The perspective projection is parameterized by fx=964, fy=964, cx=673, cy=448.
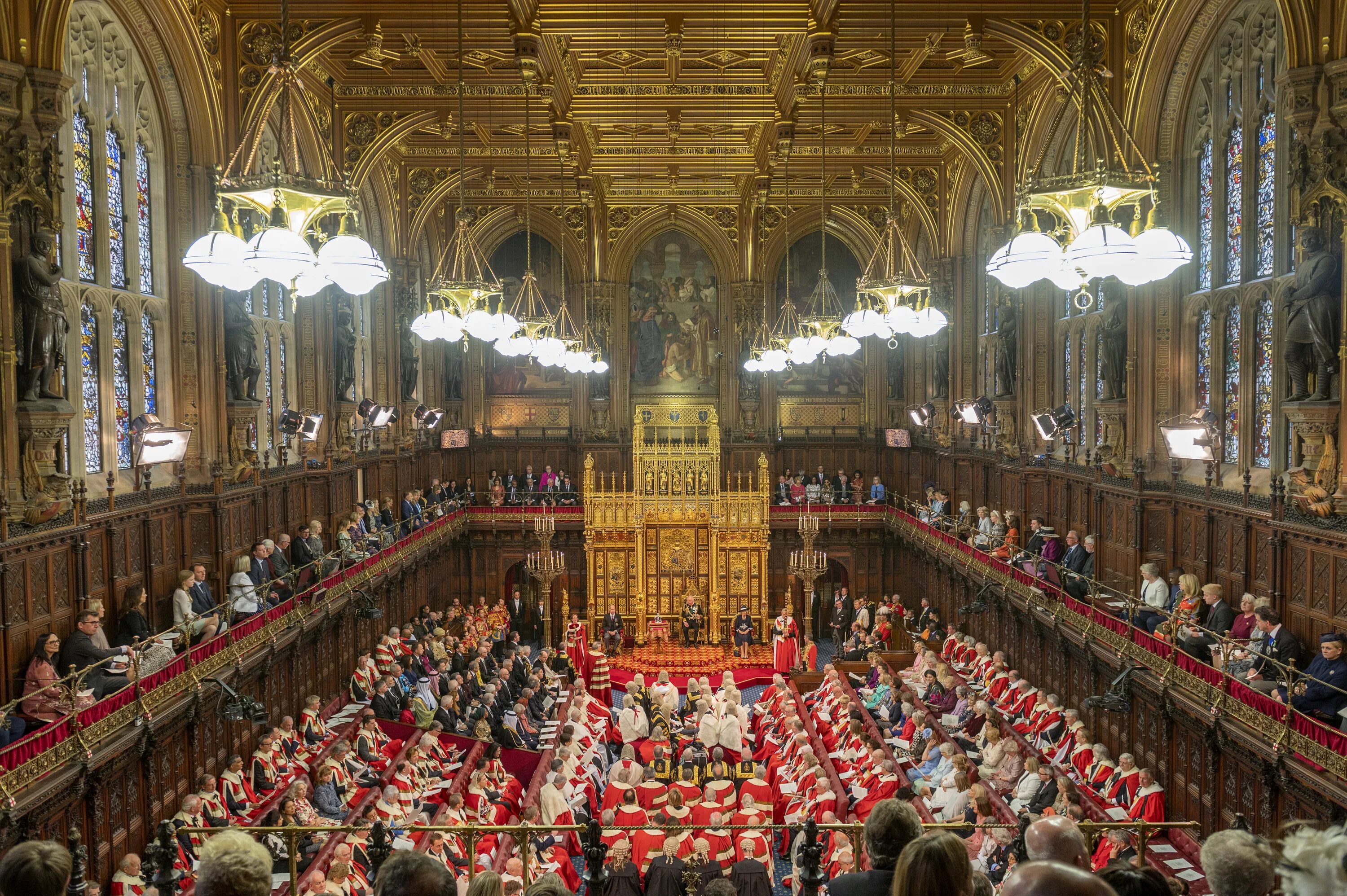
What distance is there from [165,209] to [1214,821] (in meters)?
16.4

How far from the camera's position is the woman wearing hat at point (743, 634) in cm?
2467

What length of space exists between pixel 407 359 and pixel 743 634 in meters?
11.7

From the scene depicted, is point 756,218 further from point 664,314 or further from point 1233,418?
point 1233,418

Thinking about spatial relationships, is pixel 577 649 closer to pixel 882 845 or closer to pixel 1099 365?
pixel 1099 365

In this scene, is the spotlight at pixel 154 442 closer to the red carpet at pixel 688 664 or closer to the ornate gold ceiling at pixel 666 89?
the ornate gold ceiling at pixel 666 89

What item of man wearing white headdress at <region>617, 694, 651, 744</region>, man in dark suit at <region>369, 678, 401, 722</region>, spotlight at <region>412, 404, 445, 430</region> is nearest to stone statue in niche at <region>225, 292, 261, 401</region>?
man in dark suit at <region>369, 678, 401, 722</region>

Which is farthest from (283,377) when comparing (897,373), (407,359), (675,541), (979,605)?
(897,373)

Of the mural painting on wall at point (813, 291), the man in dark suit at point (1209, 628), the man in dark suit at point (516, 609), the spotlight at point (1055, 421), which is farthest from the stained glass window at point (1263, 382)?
the man in dark suit at point (516, 609)

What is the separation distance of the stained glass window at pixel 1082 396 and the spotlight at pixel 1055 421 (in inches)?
11.8

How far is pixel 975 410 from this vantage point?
855 inches

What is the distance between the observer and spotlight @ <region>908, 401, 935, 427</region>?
2656 centimetres

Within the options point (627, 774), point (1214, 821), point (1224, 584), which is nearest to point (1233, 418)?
point (1224, 584)

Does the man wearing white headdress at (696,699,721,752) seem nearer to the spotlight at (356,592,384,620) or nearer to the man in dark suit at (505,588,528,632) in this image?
the spotlight at (356,592,384,620)

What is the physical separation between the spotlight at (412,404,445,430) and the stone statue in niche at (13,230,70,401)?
15940 mm
